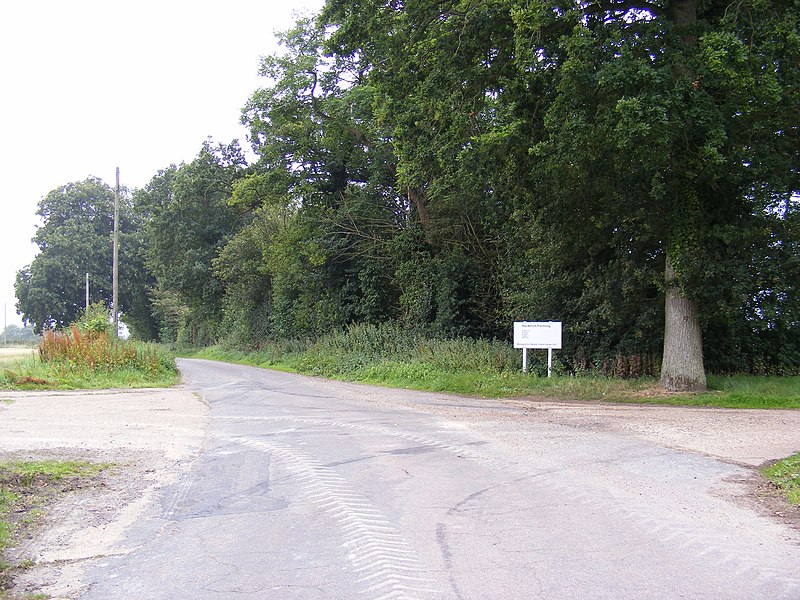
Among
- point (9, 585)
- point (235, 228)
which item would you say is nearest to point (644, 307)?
point (9, 585)

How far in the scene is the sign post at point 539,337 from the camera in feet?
63.3

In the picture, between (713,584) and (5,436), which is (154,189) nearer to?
(5,436)

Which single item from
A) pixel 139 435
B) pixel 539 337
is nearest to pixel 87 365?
pixel 139 435

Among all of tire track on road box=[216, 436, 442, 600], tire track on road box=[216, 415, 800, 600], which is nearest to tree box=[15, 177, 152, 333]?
tire track on road box=[216, 436, 442, 600]

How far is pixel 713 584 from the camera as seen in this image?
4582mm

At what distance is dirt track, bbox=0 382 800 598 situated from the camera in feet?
18.7

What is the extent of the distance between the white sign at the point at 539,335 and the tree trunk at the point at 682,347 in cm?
332

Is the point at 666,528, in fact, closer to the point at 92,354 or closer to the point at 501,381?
the point at 501,381

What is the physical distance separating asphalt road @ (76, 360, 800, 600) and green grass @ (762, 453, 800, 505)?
374 mm

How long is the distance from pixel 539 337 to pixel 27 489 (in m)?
14.7

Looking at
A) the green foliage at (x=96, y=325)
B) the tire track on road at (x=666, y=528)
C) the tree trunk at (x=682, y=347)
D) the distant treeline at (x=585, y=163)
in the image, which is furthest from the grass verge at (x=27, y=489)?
the green foliage at (x=96, y=325)

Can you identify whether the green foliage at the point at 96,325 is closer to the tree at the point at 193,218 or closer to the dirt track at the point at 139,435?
the dirt track at the point at 139,435

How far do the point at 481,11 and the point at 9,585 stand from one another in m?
14.8

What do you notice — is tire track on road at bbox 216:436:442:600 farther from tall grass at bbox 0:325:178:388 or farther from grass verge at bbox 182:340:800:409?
tall grass at bbox 0:325:178:388
